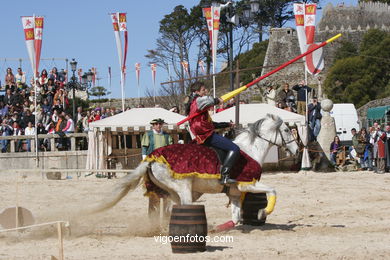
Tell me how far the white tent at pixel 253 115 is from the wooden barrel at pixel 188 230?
1324cm

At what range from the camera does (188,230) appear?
9.39 m

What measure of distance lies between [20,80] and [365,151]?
1598 centimetres

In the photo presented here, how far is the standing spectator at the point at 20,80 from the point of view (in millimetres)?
32094

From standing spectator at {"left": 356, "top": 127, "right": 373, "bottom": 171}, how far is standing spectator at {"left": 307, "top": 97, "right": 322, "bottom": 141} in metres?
1.42

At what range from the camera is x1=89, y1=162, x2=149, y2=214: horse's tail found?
1094 centimetres

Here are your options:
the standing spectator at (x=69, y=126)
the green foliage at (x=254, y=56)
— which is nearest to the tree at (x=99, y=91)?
the green foliage at (x=254, y=56)

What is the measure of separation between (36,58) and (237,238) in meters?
15.1

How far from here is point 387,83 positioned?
2327 inches

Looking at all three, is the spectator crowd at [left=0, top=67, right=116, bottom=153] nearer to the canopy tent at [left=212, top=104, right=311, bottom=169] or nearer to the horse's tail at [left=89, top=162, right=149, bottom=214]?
the canopy tent at [left=212, top=104, right=311, bottom=169]

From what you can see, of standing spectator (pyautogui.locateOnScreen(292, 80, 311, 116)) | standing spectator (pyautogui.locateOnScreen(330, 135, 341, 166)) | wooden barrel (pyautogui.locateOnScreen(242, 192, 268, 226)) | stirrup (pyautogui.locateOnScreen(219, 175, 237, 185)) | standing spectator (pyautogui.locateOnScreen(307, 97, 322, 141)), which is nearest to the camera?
stirrup (pyautogui.locateOnScreen(219, 175, 237, 185))

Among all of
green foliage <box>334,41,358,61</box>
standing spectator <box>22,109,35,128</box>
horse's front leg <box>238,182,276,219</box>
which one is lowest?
horse's front leg <box>238,182,276,219</box>

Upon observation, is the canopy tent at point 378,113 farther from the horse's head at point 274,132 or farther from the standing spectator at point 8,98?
the horse's head at point 274,132

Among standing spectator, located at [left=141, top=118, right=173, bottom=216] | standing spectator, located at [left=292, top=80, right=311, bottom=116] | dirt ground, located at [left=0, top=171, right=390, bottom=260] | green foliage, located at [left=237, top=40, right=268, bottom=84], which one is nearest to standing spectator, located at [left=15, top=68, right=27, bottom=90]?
standing spectator, located at [left=292, top=80, right=311, bottom=116]

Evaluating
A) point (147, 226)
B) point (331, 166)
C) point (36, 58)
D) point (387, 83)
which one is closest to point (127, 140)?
point (36, 58)
